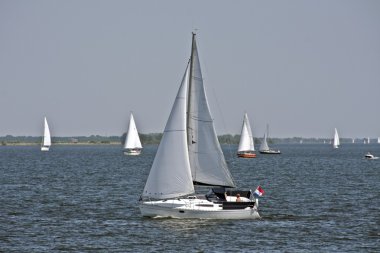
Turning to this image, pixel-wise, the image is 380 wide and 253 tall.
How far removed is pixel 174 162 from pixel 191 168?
1129 mm

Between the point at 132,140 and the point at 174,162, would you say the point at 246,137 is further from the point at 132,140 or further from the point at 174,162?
the point at 174,162

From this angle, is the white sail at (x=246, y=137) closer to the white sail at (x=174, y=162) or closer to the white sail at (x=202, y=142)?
the white sail at (x=202, y=142)

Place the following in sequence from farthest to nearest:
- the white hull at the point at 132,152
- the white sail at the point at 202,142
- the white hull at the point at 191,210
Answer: the white hull at the point at 132,152 < the white sail at the point at 202,142 < the white hull at the point at 191,210

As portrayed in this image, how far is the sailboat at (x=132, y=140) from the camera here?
17588cm

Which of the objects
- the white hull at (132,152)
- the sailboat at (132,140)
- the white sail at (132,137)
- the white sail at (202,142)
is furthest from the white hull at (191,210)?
the white hull at (132,152)

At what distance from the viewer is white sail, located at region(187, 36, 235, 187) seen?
47.2 meters

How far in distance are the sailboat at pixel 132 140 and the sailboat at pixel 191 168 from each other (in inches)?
4953

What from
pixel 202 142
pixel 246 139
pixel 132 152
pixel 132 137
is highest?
pixel 132 137

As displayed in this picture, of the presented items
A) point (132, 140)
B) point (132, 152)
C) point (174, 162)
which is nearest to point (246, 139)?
point (132, 140)

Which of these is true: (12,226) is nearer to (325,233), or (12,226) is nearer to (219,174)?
(219,174)

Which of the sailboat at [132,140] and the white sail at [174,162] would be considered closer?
the white sail at [174,162]

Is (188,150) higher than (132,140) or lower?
lower

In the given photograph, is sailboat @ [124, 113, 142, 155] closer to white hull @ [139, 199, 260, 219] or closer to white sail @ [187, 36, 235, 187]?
white sail @ [187, 36, 235, 187]

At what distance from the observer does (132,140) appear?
184 meters
